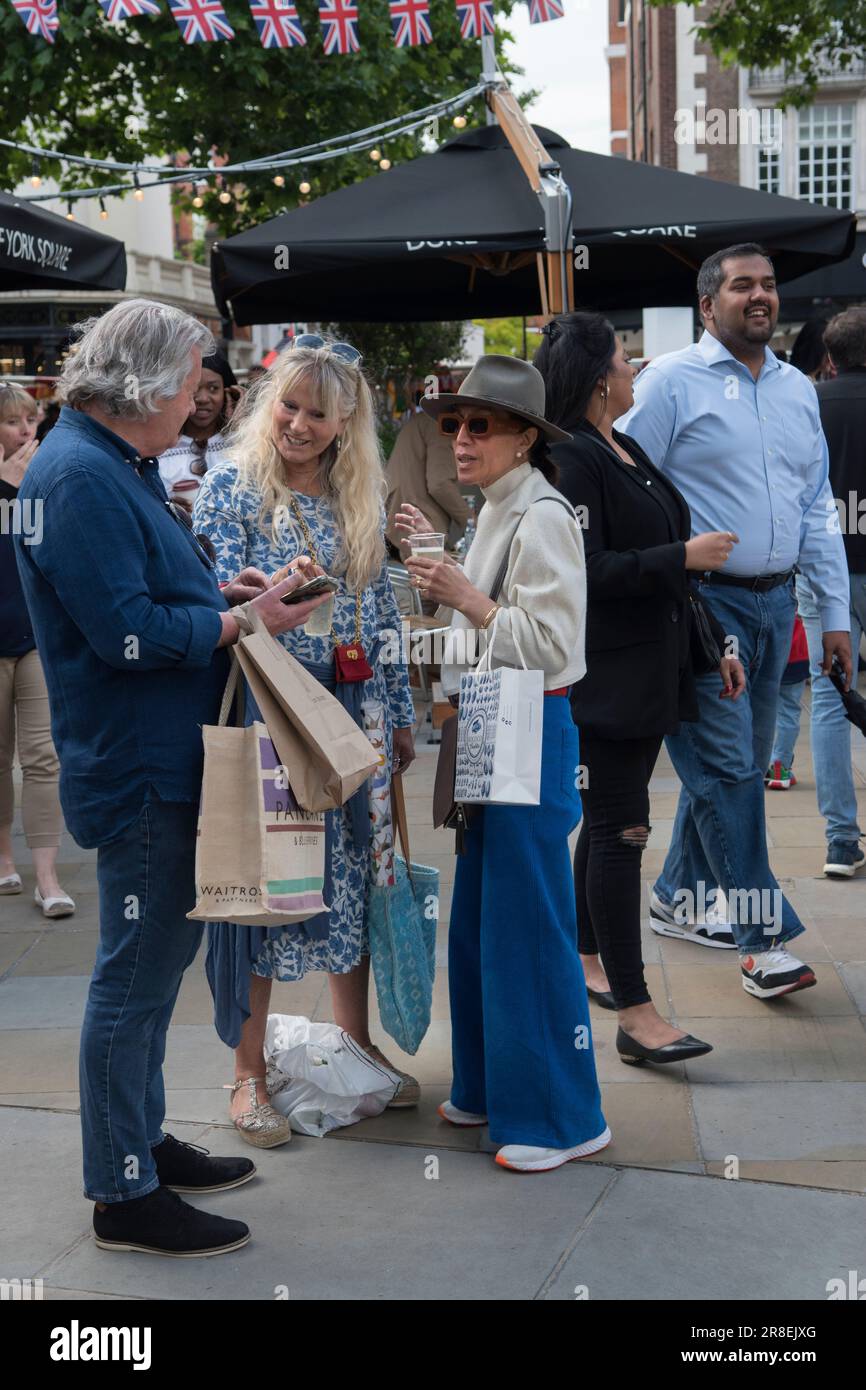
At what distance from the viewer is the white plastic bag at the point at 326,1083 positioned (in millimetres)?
3803

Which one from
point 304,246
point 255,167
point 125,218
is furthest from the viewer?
point 125,218

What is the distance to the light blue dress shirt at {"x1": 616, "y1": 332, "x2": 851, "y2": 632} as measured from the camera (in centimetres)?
465

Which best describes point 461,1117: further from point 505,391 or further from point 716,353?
point 716,353

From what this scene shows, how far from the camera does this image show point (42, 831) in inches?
231

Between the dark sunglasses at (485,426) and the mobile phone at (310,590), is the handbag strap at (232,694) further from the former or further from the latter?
the dark sunglasses at (485,426)

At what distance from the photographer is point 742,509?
15.3 ft

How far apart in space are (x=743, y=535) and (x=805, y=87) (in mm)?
15149

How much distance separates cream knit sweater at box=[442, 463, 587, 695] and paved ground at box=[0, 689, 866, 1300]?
1158 mm

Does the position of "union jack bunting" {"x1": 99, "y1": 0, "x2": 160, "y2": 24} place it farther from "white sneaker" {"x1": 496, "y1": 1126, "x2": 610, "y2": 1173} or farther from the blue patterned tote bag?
"white sneaker" {"x1": 496, "y1": 1126, "x2": 610, "y2": 1173}

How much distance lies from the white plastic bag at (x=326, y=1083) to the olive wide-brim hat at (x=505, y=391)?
1.67m

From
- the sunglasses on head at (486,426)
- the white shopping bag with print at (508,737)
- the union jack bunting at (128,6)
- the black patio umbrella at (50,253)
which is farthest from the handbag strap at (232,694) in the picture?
the union jack bunting at (128,6)

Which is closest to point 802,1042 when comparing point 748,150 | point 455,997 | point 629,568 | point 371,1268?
point 455,997

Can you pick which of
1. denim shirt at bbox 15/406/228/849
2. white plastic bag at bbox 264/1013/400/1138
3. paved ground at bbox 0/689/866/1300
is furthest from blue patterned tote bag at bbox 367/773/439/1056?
denim shirt at bbox 15/406/228/849

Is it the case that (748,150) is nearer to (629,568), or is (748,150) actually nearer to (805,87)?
(805,87)
